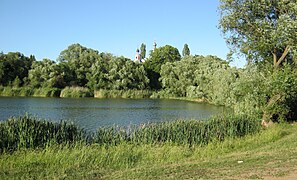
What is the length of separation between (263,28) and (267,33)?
0.37 meters

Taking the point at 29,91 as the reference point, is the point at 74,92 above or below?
above

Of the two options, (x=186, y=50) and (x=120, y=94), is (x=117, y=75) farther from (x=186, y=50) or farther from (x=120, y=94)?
(x=186, y=50)

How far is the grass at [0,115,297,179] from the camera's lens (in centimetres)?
792

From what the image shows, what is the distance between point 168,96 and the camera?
5853 centimetres

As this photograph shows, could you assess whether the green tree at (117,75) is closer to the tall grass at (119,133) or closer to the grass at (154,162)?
the tall grass at (119,133)

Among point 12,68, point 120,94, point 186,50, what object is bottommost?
point 120,94

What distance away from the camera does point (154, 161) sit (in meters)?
10.5

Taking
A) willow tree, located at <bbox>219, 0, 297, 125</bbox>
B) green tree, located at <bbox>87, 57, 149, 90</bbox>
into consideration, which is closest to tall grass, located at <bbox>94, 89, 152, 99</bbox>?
green tree, located at <bbox>87, 57, 149, 90</bbox>

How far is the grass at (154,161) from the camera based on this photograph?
792 centimetres

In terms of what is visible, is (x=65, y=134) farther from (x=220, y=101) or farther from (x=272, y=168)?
(x=220, y=101)

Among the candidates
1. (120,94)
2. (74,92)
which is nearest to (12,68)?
(74,92)

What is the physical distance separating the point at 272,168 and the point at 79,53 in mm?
63812

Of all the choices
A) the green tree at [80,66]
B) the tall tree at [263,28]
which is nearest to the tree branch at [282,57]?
the tall tree at [263,28]

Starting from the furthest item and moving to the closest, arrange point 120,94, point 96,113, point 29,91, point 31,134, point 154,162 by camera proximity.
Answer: point 120,94, point 29,91, point 96,113, point 31,134, point 154,162
